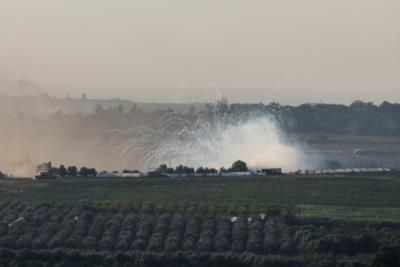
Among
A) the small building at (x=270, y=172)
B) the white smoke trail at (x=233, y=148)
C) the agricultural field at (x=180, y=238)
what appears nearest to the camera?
the agricultural field at (x=180, y=238)

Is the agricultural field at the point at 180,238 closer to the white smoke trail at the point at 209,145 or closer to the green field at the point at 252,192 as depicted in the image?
the green field at the point at 252,192

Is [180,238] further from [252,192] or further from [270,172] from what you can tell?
[270,172]

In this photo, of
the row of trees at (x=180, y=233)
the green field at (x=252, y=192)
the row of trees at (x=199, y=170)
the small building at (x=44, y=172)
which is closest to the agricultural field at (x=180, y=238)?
the row of trees at (x=180, y=233)

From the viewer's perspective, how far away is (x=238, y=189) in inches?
3910

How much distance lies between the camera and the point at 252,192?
3844 inches

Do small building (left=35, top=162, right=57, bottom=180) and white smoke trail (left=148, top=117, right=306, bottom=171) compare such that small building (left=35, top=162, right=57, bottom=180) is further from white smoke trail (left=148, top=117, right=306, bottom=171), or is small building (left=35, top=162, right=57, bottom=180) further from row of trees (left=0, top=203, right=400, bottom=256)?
row of trees (left=0, top=203, right=400, bottom=256)

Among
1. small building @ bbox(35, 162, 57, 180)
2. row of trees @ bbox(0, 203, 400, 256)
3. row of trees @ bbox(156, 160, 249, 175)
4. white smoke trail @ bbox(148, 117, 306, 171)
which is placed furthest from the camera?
white smoke trail @ bbox(148, 117, 306, 171)

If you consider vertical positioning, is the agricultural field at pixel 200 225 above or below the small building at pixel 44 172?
below

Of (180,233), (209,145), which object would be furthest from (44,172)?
(209,145)

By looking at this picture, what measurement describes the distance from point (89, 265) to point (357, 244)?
14.9 metres

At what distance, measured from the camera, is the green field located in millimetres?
89375

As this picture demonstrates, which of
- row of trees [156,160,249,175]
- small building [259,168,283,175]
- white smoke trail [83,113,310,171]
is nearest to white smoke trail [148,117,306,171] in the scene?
white smoke trail [83,113,310,171]

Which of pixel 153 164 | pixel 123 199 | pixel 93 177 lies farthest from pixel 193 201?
pixel 153 164

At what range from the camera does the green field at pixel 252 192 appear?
89375 mm
